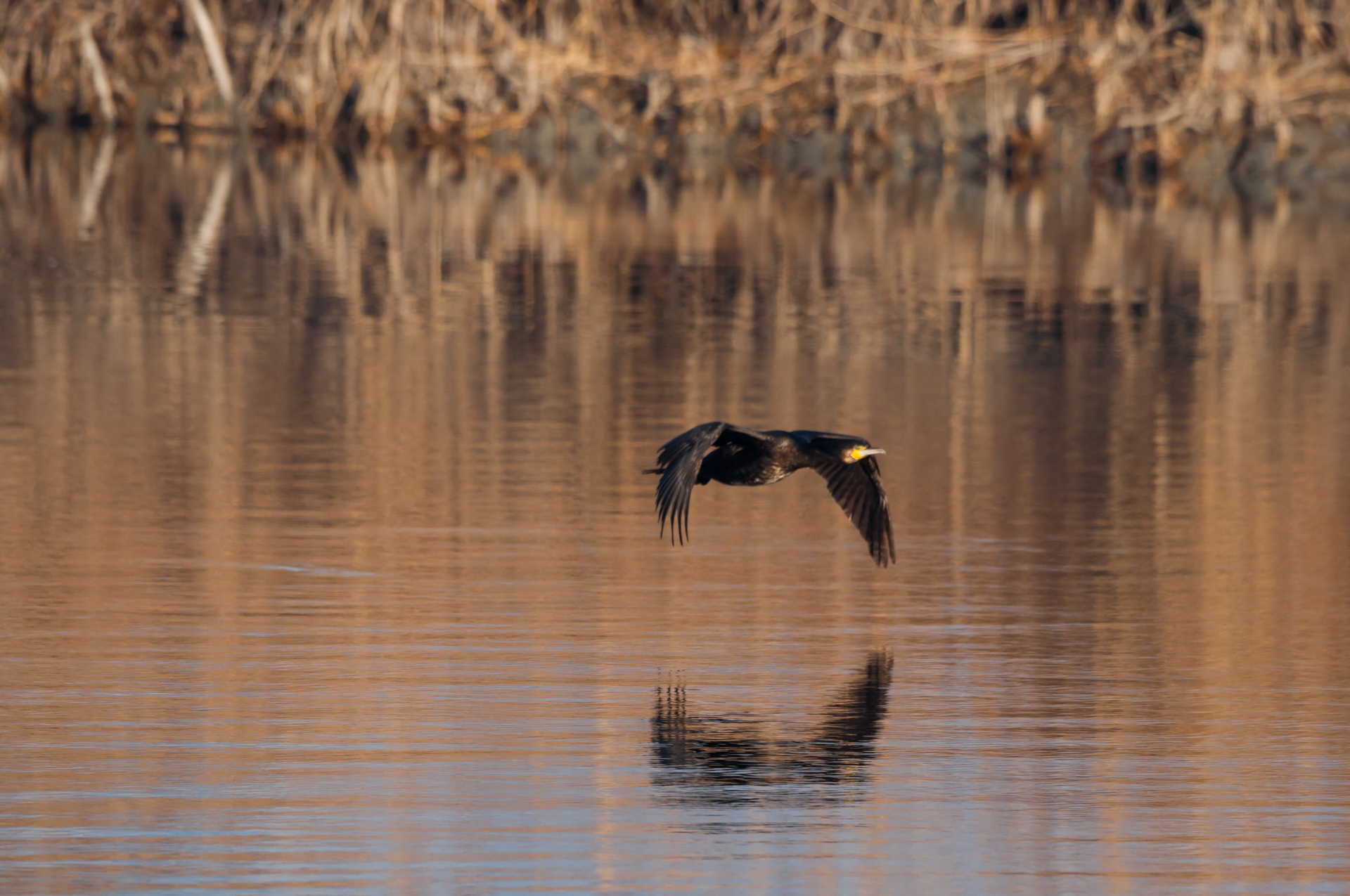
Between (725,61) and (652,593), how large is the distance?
2928cm

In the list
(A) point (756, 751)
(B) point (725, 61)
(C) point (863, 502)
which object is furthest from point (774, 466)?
(B) point (725, 61)

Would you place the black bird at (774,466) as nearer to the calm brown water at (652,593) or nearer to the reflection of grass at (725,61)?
the calm brown water at (652,593)

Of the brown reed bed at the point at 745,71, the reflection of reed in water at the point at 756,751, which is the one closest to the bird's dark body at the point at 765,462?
the reflection of reed in water at the point at 756,751

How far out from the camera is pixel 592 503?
38.3 feet

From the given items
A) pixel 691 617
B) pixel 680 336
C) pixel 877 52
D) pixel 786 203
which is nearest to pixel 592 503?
pixel 691 617

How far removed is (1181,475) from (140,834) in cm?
698

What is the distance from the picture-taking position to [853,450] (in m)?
8.98

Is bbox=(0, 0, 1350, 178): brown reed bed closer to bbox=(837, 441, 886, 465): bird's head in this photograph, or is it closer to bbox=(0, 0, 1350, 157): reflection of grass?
bbox=(0, 0, 1350, 157): reflection of grass

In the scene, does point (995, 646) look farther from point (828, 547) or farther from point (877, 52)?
point (877, 52)

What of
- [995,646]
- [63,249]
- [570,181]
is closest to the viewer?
[995,646]

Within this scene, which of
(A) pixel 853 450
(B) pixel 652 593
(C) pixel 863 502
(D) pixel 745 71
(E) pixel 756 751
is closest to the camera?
(E) pixel 756 751

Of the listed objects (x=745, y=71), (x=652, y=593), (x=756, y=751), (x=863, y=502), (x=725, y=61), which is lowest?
(x=756, y=751)

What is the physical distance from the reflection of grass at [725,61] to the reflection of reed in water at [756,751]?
1068 inches

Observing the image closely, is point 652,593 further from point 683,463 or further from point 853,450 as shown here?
point 683,463
